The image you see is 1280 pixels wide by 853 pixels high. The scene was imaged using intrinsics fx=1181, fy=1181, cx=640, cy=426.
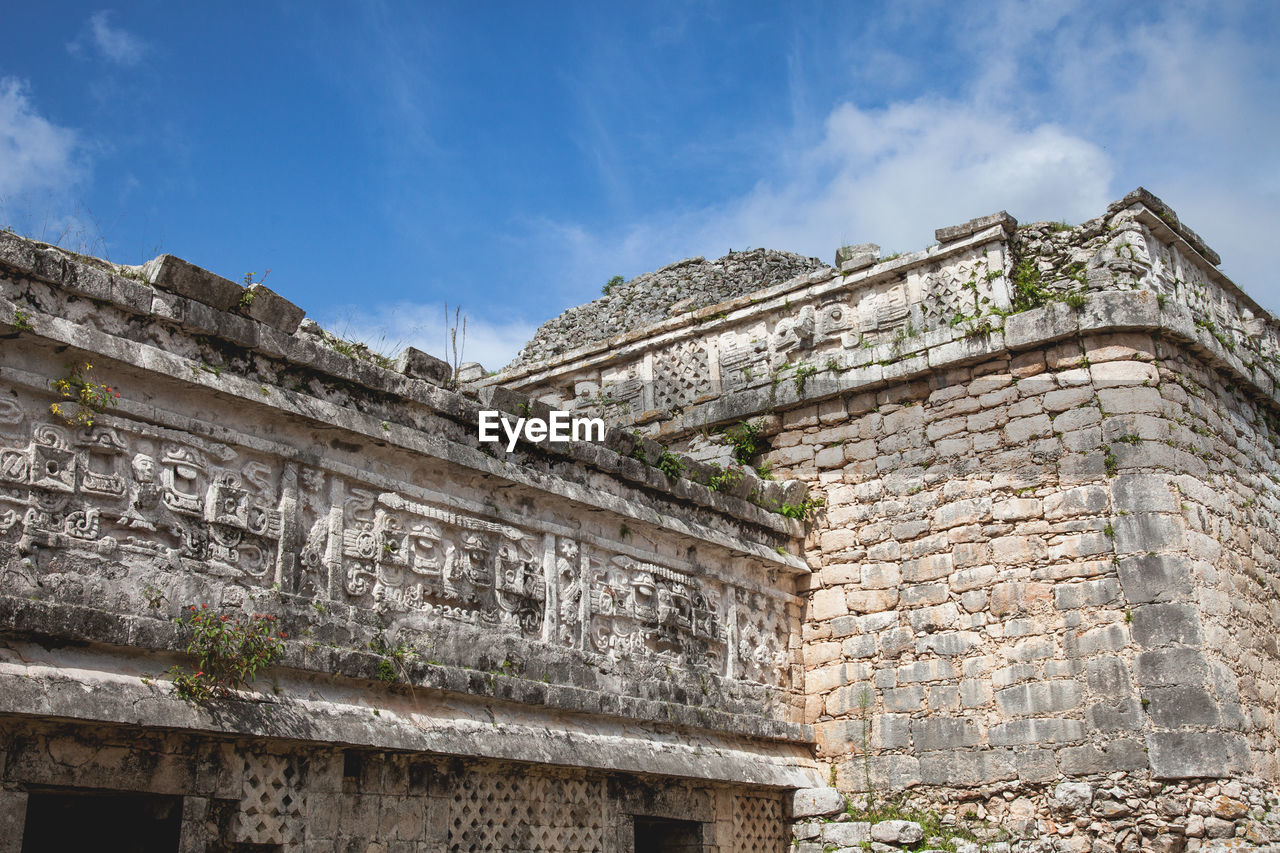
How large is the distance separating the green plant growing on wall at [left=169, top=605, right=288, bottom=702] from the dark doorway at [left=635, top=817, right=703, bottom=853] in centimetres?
335

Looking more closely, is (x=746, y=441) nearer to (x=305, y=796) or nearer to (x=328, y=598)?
(x=328, y=598)

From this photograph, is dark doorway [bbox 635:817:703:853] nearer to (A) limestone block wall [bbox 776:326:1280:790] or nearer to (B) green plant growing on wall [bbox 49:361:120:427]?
(A) limestone block wall [bbox 776:326:1280:790]

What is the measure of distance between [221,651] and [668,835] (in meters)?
4.10

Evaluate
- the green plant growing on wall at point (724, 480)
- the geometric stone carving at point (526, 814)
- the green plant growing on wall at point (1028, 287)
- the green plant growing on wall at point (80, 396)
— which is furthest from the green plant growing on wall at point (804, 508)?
the green plant growing on wall at point (80, 396)

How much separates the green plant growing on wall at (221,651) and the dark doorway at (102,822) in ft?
1.81

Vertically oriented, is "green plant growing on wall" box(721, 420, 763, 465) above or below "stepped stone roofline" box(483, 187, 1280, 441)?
below

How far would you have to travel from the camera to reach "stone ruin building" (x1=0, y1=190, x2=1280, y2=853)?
5.51 meters

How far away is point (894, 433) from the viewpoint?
31.5ft

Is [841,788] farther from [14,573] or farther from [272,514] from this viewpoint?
[14,573]

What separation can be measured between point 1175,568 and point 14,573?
693cm

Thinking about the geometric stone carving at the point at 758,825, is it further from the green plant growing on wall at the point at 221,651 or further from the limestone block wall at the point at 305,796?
the green plant growing on wall at the point at 221,651

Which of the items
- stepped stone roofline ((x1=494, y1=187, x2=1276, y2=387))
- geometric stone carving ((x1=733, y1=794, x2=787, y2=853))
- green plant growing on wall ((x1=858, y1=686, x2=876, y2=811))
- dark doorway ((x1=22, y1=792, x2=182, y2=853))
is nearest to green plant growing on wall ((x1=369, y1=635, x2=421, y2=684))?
dark doorway ((x1=22, y1=792, x2=182, y2=853))

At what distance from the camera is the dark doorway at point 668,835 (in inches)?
326

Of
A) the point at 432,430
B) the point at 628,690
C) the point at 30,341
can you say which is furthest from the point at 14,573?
the point at 628,690
